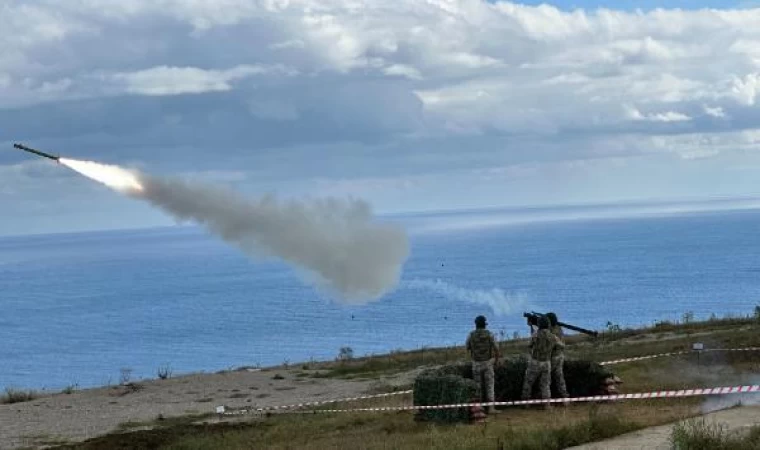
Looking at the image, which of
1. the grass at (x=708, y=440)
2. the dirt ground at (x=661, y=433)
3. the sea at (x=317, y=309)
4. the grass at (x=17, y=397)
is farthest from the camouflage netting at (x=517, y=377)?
the grass at (x=17, y=397)

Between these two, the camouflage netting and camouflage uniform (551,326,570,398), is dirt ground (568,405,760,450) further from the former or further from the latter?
the camouflage netting

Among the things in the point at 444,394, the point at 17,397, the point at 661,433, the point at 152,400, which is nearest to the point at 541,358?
the point at 444,394

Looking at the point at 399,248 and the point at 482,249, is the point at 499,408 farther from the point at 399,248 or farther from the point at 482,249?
the point at 482,249

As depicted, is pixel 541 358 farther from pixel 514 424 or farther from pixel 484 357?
pixel 514 424

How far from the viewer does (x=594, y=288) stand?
4050 inches

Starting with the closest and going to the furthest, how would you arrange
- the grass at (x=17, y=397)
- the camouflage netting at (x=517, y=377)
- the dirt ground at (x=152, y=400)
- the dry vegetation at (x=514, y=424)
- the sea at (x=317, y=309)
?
the dry vegetation at (x=514, y=424) < the camouflage netting at (x=517, y=377) < the dirt ground at (x=152, y=400) < the grass at (x=17, y=397) < the sea at (x=317, y=309)

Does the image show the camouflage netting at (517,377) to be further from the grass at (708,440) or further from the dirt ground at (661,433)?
the grass at (708,440)

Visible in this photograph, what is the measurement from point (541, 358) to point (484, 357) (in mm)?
1235

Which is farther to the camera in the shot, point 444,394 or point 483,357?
point 483,357

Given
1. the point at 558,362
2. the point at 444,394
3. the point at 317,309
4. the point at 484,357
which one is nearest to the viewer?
the point at 444,394

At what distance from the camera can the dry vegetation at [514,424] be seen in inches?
625

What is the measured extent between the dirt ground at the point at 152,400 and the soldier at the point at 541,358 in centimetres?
949

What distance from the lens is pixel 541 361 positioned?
20.5m

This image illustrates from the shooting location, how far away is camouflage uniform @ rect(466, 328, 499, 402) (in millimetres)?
20109
